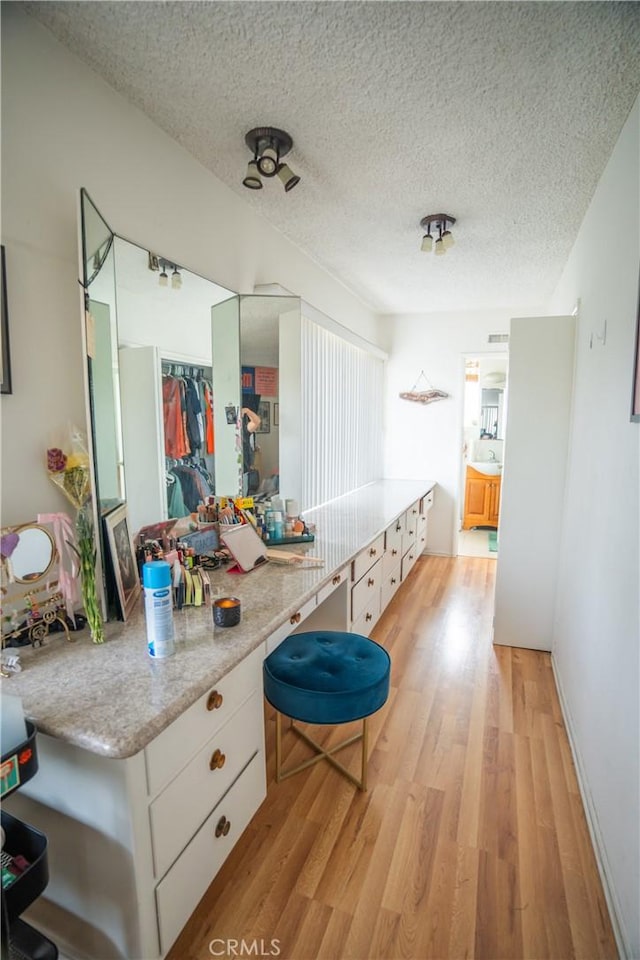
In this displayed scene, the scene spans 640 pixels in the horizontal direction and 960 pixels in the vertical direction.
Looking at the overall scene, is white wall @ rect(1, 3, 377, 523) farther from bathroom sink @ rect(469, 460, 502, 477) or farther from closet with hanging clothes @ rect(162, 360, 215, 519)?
bathroom sink @ rect(469, 460, 502, 477)

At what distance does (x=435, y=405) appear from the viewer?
4766 millimetres

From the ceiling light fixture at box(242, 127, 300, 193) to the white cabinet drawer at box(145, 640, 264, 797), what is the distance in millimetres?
1823

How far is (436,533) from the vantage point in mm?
4898

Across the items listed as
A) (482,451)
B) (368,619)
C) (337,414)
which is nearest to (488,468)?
(482,451)

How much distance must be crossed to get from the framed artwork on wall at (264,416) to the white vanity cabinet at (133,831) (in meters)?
1.46

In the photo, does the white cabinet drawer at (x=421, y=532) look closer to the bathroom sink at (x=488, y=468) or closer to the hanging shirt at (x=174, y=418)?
the bathroom sink at (x=488, y=468)

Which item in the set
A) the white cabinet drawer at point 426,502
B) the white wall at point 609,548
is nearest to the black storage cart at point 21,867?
the white wall at point 609,548

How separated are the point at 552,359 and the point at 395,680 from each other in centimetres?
207

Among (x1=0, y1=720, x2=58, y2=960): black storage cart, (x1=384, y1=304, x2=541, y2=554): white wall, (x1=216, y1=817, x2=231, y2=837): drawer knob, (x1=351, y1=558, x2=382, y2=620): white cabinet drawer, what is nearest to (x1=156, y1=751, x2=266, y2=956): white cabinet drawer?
(x1=216, y1=817, x2=231, y2=837): drawer knob

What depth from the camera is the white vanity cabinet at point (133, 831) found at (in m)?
1.00

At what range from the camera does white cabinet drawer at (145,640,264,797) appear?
104cm

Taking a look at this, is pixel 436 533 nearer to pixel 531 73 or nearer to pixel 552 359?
pixel 552 359

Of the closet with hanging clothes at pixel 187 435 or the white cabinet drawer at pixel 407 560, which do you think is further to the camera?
the white cabinet drawer at pixel 407 560

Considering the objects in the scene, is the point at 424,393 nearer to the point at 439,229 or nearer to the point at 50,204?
the point at 439,229
